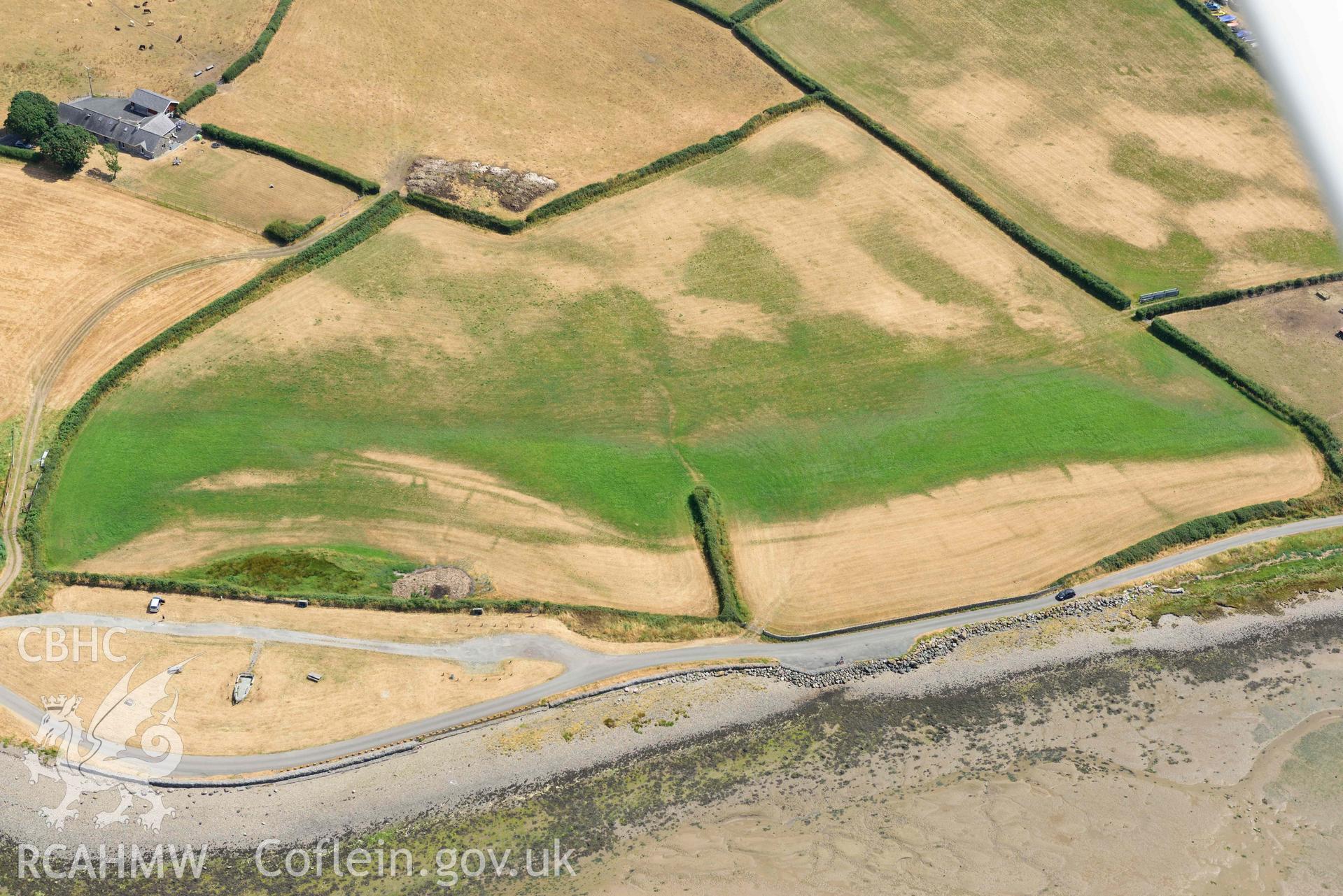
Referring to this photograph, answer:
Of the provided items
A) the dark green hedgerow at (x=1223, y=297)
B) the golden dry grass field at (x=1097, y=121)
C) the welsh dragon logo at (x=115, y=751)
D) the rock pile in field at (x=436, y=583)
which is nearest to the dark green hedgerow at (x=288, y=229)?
the rock pile in field at (x=436, y=583)

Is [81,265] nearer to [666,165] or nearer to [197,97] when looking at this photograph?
[197,97]

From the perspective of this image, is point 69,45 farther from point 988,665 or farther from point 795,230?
point 988,665

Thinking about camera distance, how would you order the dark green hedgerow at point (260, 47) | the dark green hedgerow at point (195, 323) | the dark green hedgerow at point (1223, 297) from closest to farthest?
1. the dark green hedgerow at point (195, 323)
2. the dark green hedgerow at point (1223, 297)
3. the dark green hedgerow at point (260, 47)

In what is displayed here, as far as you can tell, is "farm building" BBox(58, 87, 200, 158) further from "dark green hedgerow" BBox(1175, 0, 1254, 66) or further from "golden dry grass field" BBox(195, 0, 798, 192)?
"dark green hedgerow" BBox(1175, 0, 1254, 66)

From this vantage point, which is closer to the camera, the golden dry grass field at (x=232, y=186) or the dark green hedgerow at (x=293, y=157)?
the golden dry grass field at (x=232, y=186)

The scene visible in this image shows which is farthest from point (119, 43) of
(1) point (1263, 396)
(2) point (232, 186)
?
(1) point (1263, 396)

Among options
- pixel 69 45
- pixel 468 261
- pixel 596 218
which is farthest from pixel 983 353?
pixel 69 45

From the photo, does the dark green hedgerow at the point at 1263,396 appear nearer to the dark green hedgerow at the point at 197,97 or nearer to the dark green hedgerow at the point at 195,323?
the dark green hedgerow at the point at 195,323
